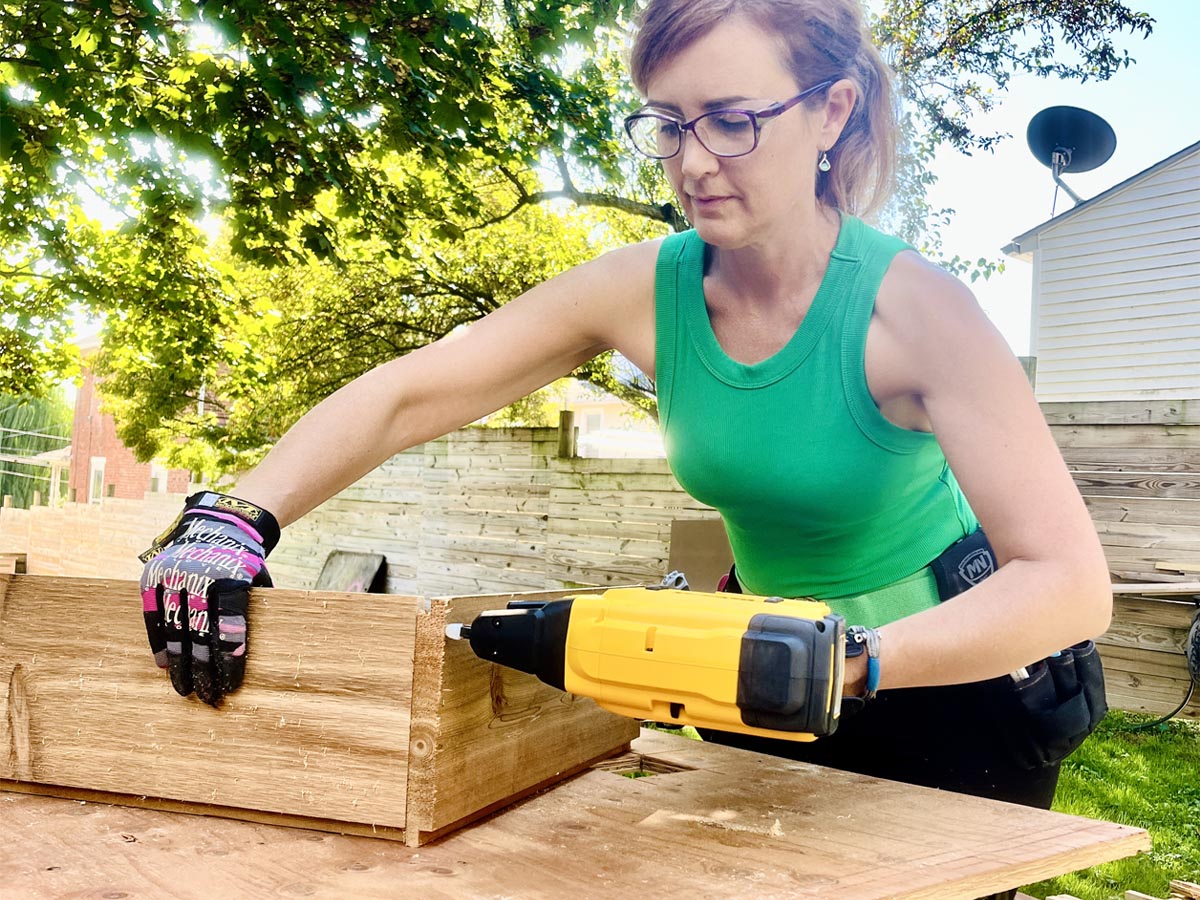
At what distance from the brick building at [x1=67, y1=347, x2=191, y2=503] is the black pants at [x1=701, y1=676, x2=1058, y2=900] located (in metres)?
24.7

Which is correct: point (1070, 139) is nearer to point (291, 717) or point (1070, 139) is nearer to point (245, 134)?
point (245, 134)

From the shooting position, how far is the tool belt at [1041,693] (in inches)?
57.3

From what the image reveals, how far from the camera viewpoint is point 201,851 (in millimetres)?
1105

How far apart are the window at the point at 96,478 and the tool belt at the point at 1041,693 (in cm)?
2785

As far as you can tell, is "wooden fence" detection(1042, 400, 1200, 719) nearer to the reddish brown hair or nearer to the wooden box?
the reddish brown hair

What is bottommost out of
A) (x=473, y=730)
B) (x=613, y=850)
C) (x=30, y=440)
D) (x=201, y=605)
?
(x=613, y=850)

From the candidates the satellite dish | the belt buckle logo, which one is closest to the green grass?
the belt buckle logo

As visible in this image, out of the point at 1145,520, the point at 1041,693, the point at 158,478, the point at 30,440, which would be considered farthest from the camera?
the point at 30,440

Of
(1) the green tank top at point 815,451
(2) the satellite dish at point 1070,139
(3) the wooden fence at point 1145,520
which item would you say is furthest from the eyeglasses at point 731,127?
(2) the satellite dish at point 1070,139

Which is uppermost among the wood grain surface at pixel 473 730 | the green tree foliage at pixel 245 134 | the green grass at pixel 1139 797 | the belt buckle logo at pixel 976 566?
the green tree foliage at pixel 245 134

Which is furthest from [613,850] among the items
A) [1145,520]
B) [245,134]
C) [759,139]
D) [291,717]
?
Result: [1145,520]

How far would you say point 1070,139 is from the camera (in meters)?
10.3

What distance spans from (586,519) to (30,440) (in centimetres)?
3215

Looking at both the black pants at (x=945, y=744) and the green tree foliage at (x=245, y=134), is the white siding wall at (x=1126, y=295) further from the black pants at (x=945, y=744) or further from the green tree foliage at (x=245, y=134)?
the black pants at (x=945, y=744)
